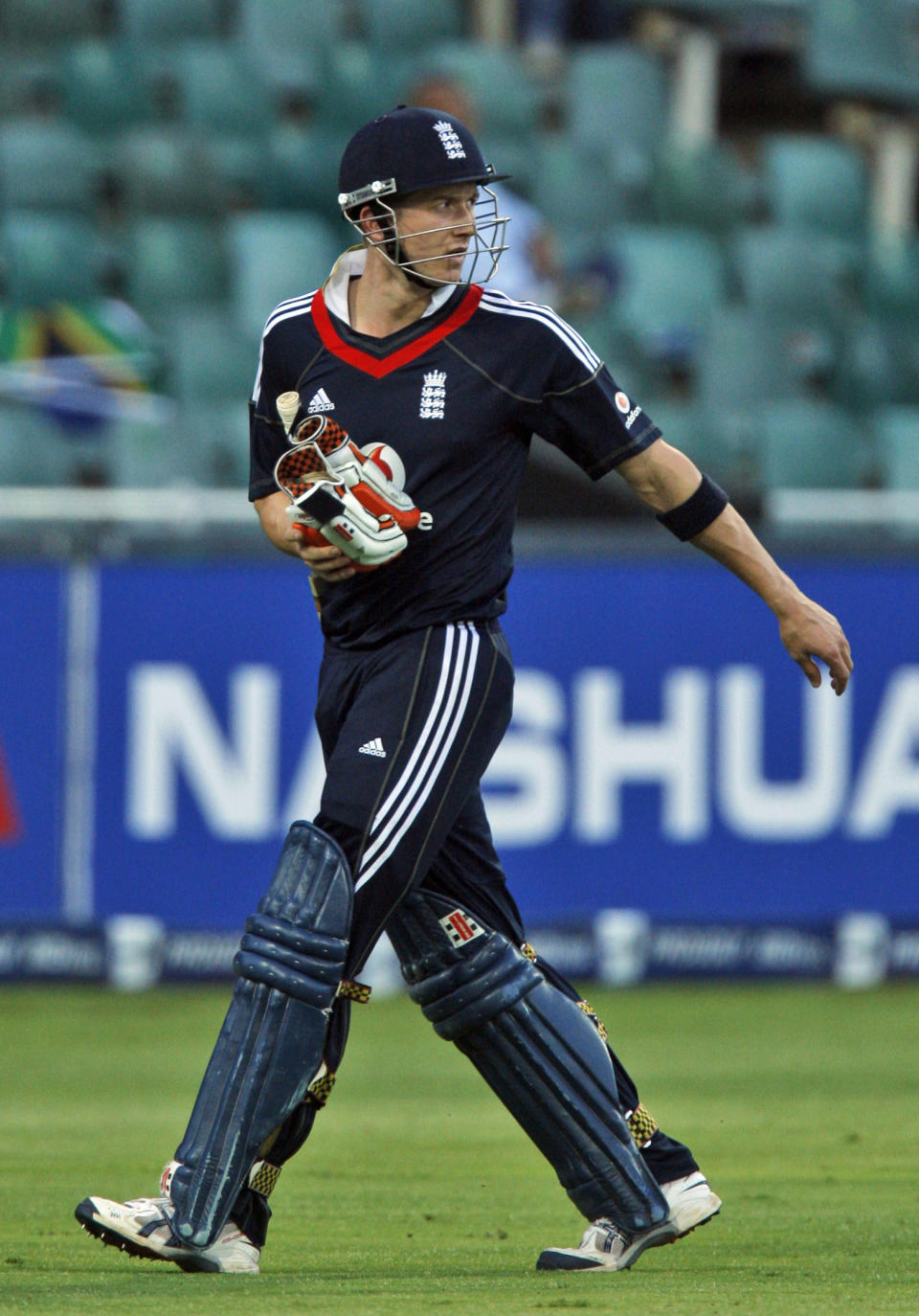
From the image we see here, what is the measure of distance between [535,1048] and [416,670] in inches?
31.8

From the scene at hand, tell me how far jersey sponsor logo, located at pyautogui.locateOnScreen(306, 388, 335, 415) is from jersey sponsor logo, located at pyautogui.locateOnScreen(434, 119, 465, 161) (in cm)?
52

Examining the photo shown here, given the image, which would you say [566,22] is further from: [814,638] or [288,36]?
[814,638]

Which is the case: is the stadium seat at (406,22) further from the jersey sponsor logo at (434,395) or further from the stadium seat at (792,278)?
the jersey sponsor logo at (434,395)

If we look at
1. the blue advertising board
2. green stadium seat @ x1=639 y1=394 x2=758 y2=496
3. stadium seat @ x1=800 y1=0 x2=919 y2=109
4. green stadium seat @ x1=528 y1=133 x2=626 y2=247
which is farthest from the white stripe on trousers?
stadium seat @ x1=800 y1=0 x2=919 y2=109

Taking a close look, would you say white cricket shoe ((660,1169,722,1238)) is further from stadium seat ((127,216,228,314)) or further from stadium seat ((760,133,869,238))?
stadium seat ((760,133,869,238))

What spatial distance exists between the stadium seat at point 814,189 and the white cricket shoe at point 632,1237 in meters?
10.9

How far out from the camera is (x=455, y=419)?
14.5 feet

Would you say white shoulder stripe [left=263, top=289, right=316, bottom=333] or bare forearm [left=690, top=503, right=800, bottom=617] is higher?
white shoulder stripe [left=263, top=289, right=316, bottom=333]

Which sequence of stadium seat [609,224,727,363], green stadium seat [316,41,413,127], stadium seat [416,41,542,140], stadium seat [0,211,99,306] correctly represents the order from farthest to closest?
stadium seat [416,41,542,140], green stadium seat [316,41,413,127], stadium seat [609,224,727,363], stadium seat [0,211,99,306]

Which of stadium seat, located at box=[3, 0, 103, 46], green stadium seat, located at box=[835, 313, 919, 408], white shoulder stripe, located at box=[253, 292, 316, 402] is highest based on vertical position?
stadium seat, located at box=[3, 0, 103, 46]

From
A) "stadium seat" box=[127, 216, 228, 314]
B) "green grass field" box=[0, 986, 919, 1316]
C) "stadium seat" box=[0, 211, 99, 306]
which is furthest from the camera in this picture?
"stadium seat" box=[127, 216, 228, 314]

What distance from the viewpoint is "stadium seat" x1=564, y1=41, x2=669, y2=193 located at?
49.1 feet

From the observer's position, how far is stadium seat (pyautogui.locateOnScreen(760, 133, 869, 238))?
14758 millimetres

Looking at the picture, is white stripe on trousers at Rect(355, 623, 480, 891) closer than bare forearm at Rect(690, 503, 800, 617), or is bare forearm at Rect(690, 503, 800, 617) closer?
white stripe on trousers at Rect(355, 623, 480, 891)
